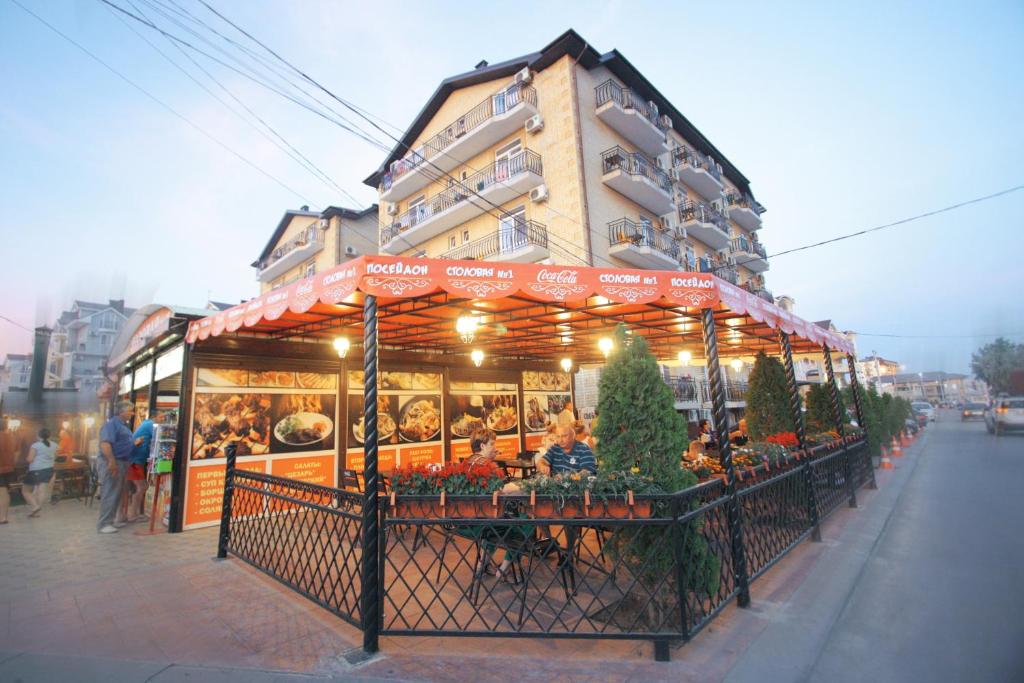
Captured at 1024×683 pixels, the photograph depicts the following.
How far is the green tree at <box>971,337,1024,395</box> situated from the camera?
43719 millimetres

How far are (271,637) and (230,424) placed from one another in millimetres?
5274

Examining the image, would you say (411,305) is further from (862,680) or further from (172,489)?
(862,680)

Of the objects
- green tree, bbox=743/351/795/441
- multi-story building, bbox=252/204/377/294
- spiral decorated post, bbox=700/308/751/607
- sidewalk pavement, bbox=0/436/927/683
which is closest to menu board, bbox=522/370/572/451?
green tree, bbox=743/351/795/441

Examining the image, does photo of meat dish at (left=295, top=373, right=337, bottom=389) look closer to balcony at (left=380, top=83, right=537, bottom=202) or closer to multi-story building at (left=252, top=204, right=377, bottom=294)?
balcony at (left=380, top=83, right=537, bottom=202)

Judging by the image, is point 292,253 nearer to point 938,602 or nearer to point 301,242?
point 301,242

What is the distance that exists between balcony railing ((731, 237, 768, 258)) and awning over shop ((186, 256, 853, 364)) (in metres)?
19.7

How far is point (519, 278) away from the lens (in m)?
4.48

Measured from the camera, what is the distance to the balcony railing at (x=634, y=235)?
17047 millimetres

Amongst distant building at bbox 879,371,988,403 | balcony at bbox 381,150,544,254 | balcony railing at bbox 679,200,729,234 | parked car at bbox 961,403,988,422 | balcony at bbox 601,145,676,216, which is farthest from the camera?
distant building at bbox 879,371,988,403

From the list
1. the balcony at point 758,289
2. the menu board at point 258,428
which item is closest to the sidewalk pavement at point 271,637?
the menu board at point 258,428

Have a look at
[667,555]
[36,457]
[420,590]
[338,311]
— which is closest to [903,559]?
[667,555]

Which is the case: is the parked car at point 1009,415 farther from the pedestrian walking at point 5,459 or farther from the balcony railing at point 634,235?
the pedestrian walking at point 5,459

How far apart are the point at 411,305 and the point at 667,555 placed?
14.3 ft

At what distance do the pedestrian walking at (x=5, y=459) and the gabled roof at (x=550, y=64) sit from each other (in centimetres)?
1093
